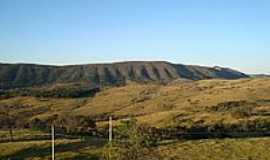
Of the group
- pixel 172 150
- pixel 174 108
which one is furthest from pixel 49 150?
pixel 174 108

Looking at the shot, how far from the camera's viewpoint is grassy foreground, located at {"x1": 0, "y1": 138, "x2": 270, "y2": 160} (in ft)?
204

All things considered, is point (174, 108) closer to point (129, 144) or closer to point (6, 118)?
point (6, 118)

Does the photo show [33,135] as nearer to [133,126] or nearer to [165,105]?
[133,126]

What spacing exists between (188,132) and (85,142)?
33018 mm

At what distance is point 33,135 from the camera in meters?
89.1

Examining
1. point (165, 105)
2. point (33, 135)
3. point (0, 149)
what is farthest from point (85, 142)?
point (165, 105)

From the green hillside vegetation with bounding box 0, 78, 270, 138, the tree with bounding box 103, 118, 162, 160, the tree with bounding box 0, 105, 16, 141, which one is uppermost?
the tree with bounding box 103, 118, 162, 160

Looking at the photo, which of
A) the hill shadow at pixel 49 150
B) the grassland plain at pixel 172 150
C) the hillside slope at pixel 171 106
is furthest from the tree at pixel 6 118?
the hill shadow at pixel 49 150

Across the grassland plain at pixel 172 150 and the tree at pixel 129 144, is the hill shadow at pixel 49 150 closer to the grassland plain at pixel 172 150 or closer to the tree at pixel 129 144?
the grassland plain at pixel 172 150

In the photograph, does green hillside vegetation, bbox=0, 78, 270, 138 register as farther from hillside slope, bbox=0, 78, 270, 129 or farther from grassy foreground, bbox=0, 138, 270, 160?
grassy foreground, bbox=0, 138, 270, 160

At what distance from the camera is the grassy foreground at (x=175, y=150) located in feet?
204

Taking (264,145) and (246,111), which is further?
(246,111)

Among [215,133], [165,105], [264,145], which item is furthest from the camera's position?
[165,105]

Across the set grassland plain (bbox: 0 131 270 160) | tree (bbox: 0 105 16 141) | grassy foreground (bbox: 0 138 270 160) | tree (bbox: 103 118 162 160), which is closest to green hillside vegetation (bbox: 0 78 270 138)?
tree (bbox: 0 105 16 141)
